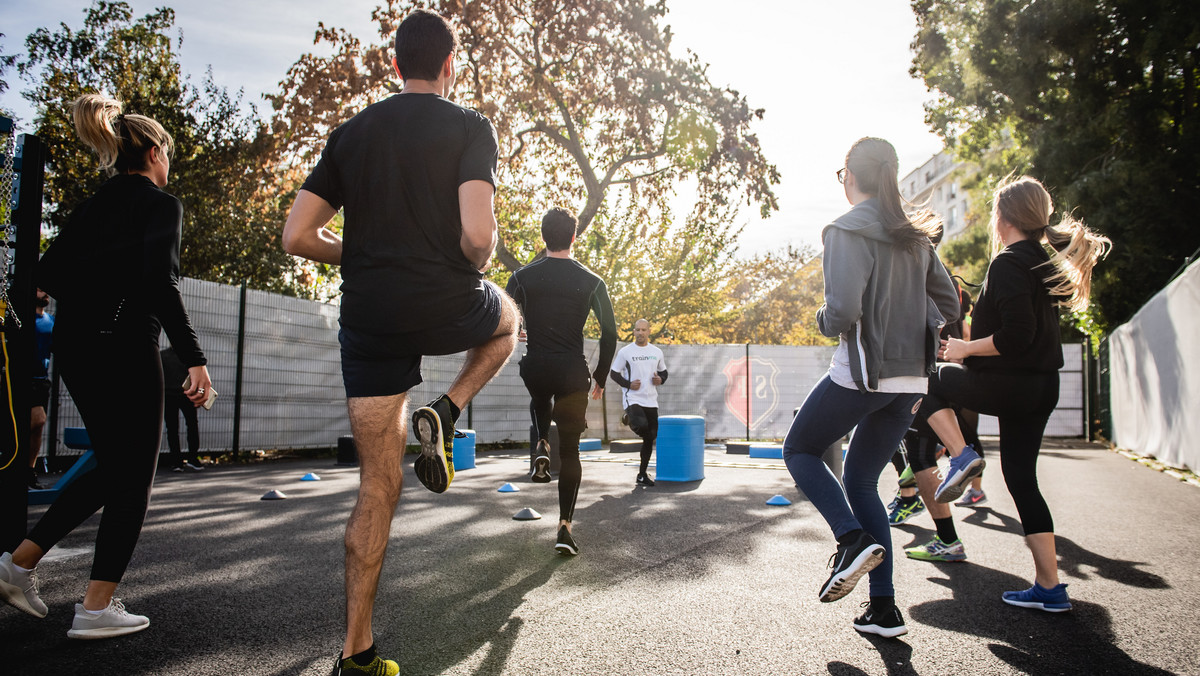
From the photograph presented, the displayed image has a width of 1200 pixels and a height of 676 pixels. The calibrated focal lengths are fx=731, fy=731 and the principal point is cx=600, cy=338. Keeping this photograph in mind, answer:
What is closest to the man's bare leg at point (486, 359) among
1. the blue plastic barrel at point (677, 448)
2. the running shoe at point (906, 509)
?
the running shoe at point (906, 509)

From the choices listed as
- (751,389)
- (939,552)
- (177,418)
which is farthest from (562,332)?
(751,389)

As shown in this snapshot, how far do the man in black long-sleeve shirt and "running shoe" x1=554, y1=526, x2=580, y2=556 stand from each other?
8 centimetres

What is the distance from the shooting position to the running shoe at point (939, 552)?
4.18 metres

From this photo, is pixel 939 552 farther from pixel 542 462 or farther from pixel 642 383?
pixel 642 383

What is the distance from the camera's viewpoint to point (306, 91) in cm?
1395

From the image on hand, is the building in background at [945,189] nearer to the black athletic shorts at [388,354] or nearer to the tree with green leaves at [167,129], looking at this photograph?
the tree with green leaves at [167,129]

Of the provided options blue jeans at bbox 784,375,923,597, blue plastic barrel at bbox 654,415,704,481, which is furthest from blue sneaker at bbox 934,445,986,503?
blue plastic barrel at bbox 654,415,704,481

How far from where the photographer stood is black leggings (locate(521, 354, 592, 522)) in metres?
4.32

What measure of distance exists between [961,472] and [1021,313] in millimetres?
779

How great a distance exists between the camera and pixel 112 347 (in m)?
2.61

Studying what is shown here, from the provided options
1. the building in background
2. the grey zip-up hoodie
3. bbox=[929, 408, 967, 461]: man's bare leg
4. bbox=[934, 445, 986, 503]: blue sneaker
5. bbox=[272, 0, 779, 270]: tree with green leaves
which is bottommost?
bbox=[934, 445, 986, 503]: blue sneaker

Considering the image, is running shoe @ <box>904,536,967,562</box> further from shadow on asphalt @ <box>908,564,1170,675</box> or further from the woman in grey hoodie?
the woman in grey hoodie

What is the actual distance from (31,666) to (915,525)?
534 cm

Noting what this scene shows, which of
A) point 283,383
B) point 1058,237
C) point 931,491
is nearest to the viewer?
point 1058,237
